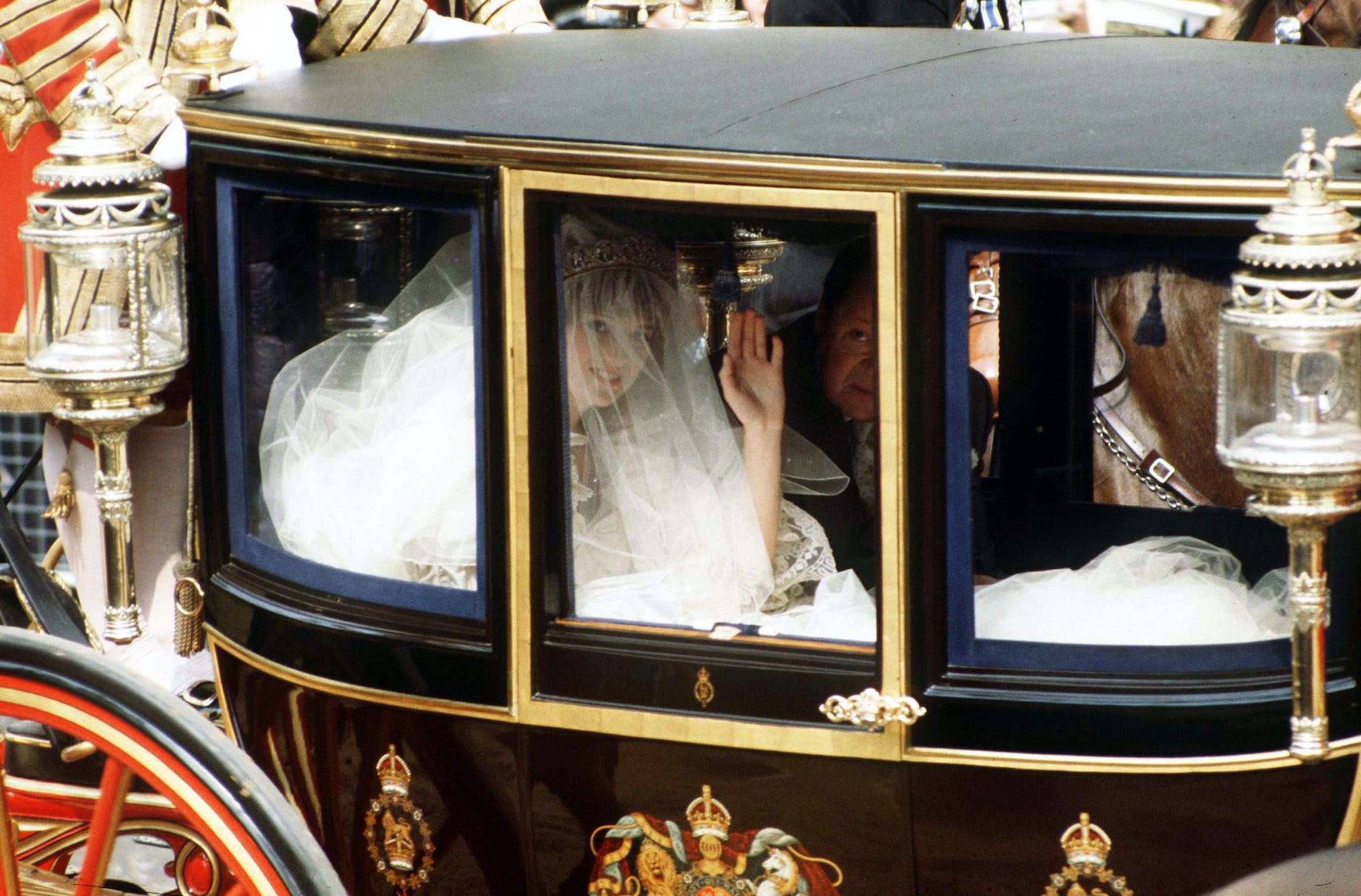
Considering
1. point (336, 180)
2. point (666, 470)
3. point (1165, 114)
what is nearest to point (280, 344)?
point (336, 180)

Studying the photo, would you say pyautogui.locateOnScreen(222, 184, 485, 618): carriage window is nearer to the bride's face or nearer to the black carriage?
the black carriage

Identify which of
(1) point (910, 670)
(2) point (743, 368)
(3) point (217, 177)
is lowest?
(1) point (910, 670)

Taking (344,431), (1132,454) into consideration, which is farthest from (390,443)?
(1132,454)

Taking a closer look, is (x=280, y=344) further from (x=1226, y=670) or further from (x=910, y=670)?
(x=1226, y=670)

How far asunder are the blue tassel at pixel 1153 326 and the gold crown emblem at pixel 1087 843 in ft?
2.08

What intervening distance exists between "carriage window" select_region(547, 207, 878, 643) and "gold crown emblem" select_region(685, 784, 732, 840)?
0.56 feet

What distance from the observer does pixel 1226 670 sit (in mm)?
1735

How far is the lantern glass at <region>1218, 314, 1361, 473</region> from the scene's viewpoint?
1514 millimetres

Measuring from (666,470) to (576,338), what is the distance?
0.20m

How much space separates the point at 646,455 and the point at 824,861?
505 mm

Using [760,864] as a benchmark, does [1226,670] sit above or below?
above

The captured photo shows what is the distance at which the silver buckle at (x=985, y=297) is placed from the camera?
246 cm

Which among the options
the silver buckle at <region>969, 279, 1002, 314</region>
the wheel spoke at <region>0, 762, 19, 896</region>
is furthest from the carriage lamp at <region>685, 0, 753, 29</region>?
the wheel spoke at <region>0, 762, 19, 896</region>

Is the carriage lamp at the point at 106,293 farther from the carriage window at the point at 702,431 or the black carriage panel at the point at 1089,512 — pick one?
the black carriage panel at the point at 1089,512
